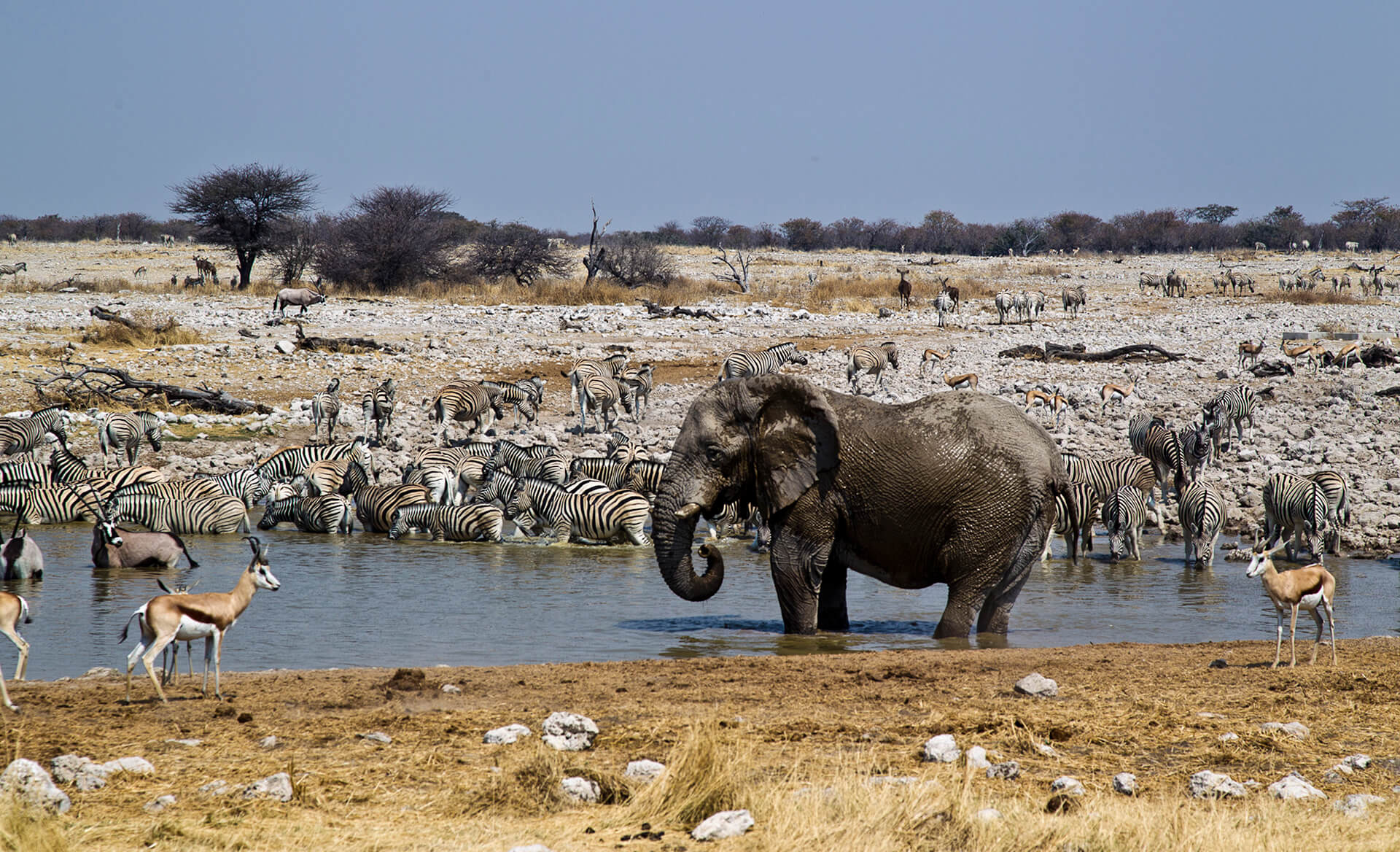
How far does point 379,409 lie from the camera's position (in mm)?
19656

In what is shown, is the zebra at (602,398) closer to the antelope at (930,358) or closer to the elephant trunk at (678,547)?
the antelope at (930,358)

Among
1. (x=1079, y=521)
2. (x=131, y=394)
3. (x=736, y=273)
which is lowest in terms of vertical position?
(x=1079, y=521)

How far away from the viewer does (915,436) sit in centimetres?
924

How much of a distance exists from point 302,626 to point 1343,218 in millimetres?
93243

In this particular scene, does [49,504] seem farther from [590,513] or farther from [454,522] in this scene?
[590,513]

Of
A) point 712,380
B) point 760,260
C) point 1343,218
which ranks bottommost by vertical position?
point 712,380

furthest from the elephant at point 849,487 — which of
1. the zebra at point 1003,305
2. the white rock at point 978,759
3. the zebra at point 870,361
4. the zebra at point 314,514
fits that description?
the zebra at point 1003,305

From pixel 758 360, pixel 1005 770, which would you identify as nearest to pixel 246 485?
pixel 758 360

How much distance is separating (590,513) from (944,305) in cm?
2094

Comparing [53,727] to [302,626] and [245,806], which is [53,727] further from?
[302,626]

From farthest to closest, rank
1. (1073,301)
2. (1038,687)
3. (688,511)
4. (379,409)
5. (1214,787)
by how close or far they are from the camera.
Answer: (1073,301), (379,409), (688,511), (1038,687), (1214,787)

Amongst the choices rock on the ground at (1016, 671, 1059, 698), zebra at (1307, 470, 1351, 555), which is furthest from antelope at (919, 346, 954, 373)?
rock on the ground at (1016, 671, 1059, 698)

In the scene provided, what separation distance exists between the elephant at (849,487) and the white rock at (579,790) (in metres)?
3.96

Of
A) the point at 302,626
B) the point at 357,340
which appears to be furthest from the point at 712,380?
the point at 302,626
